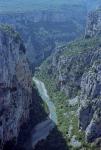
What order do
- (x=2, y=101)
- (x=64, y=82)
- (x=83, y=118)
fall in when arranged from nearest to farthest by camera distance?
1. (x=2, y=101)
2. (x=83, y=118)
3. (x=64, y=82)

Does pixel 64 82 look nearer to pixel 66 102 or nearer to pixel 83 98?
pixel 66 102

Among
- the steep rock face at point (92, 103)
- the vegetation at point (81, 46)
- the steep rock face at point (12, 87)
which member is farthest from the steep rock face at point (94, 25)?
the steep rock face at point (12, 87)

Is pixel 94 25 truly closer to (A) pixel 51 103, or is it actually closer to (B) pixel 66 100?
(A) pixel 51 103

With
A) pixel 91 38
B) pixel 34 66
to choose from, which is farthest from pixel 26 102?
pixel 34 66

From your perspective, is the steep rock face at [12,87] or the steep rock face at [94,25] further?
the steep rock face at [94,25]

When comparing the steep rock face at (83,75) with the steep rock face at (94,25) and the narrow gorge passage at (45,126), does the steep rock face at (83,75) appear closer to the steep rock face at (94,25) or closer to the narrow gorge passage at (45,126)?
the steep rock face at (94,25)

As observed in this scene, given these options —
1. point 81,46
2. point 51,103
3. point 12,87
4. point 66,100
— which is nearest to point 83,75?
point 66,100
